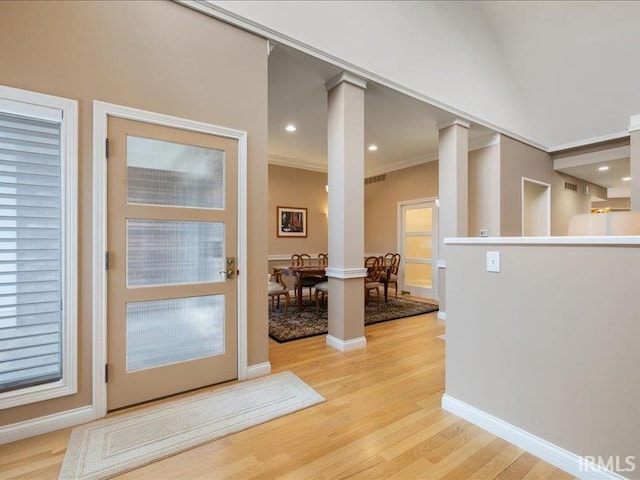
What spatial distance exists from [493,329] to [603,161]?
6016 mm

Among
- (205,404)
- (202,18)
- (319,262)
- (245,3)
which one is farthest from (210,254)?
(319,262)

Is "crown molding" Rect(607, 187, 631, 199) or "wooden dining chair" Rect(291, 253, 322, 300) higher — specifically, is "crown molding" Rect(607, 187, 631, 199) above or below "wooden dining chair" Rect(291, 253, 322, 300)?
above

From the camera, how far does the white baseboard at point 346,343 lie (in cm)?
330

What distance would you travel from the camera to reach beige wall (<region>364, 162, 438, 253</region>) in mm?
6742

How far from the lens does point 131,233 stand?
2.20m

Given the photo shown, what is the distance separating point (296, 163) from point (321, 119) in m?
2.26


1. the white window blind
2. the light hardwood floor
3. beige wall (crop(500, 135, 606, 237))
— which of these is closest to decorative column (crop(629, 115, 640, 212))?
beige wall (crop(500, 135, 606, 237))

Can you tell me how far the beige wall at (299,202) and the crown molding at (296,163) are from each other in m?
0.08

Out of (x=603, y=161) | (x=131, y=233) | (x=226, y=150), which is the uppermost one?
(x=603, y=161)

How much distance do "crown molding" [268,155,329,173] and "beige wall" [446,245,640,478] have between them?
17.4 ft

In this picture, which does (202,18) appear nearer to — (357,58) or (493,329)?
(357,58)

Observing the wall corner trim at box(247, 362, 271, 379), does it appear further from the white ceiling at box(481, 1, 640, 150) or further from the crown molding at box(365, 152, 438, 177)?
the crown molding at box(365, 152, 438, 177)

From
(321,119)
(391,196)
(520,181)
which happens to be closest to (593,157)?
(520,181)

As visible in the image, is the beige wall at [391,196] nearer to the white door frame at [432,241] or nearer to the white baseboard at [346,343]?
the white door frame at [432,241]
